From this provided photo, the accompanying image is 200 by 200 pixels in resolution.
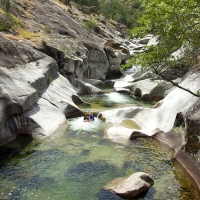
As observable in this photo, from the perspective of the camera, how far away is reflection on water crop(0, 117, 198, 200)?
45.9 feet

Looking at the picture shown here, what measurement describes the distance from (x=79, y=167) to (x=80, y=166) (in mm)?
154

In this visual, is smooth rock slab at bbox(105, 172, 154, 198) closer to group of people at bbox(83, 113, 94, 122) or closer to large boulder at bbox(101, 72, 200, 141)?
large boulder at bbox(101, 72, 200, 141)

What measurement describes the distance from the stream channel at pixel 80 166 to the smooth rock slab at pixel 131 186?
1.20 ft

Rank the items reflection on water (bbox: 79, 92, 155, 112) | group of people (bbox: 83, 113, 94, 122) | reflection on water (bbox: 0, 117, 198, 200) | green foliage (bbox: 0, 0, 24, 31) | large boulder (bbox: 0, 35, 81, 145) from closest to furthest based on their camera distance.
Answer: reflection on water (bbox: 0, 117, 198, 200), large boulder (bbox: 0, 35, 81, 145), group of people (bbox: 83, 113, 94, 122), reflection on water (bbox: 79, 92, 155, 112), green foliage (bbox: 0, 0, 24, 31)

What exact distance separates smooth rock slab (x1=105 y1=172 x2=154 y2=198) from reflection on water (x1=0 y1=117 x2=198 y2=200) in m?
0.36

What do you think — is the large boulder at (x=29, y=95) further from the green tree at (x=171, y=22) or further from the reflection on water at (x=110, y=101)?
the green tree at (x=171, y=22)

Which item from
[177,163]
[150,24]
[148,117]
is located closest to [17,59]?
[148,117]

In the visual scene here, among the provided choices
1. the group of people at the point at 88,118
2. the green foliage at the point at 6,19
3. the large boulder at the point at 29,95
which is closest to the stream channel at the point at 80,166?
the large boulder at the point at 29,95

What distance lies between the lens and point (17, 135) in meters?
21.3

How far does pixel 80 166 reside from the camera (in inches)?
666

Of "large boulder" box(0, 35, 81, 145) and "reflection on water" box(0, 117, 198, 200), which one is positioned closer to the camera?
"reflection on water" box(0, 117, 198, 200)

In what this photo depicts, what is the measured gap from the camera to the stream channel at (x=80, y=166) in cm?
1400

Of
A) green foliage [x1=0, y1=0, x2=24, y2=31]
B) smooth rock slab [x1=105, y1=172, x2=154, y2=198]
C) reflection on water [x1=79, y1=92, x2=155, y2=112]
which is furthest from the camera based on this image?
green foliage [x1=0, y1=0, x2=24, y2=31]

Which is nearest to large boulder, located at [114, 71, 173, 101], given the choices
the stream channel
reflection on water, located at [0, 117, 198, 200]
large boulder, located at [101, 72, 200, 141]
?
large boulder, located at [101, 72, 200, 141]
